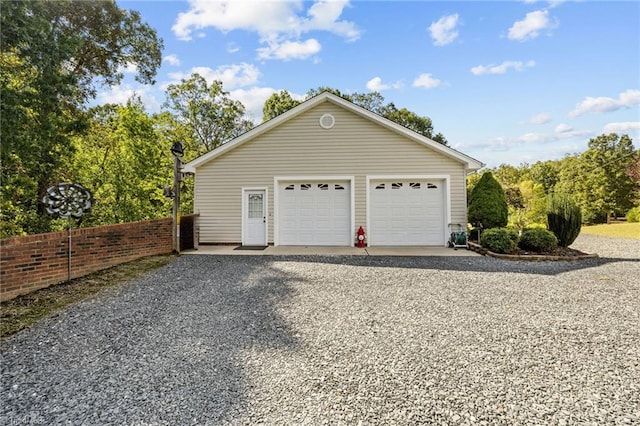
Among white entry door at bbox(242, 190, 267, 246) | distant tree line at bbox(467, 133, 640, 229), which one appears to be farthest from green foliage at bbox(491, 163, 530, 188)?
white entry door at bbox(242, 190, 267, 246)

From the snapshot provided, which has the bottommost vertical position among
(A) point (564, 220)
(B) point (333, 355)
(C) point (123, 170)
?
(B) point (333, 355)

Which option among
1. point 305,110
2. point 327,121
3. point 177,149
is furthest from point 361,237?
point 177,149

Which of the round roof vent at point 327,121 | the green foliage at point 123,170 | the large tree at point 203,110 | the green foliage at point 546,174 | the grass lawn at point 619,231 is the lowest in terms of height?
the grass lawn at point 619,231

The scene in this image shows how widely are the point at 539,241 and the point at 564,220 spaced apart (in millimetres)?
1525

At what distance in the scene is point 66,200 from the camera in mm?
5895

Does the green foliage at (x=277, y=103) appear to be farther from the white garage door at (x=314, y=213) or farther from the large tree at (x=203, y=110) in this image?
the white garage door at (x=314, y=213)

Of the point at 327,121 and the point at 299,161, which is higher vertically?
the point at 327,121

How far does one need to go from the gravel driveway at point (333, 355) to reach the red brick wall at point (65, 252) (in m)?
1.22

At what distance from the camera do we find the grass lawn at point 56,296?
3973 millimetres

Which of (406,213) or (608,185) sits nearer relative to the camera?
(406,213)

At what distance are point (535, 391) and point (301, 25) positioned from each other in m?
11.6

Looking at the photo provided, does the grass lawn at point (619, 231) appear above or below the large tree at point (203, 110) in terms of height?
below

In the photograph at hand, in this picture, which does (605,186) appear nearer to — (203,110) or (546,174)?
(546,174)

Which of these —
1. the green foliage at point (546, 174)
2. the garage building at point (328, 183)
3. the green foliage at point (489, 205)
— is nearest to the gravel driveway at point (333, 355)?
the green foliage at point (489, 205)
